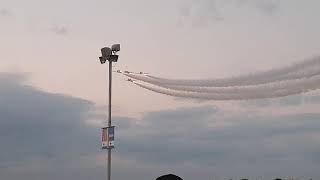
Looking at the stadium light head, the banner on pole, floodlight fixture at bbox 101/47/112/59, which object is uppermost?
floodlight fixture at bbox 101/47/112/59

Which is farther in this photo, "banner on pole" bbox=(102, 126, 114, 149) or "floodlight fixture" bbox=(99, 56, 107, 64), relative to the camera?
"floodlight fixture" bbox=(99, 56, 107, 64)

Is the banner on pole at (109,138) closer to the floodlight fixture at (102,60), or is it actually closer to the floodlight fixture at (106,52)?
the floodlight fixture at (102,60)

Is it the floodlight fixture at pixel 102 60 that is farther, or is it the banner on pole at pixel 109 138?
the floodlight fixture at pixel 102 60

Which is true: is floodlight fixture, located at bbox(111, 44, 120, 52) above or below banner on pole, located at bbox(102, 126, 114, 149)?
above

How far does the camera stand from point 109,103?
147875mm

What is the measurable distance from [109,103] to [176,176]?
6.44 metres

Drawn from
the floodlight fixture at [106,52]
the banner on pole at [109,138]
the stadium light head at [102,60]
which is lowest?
the banner on pole at [109,138]

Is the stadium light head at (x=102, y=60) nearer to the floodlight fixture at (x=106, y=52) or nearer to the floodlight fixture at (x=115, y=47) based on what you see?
the floodlight fixture at (x=106, y=52)

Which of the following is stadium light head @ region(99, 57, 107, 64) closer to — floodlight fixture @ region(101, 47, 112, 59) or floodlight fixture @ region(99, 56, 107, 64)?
floodlight fixture @ region(99, 56, 107, 64)

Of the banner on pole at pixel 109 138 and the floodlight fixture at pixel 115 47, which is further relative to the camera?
the floodlight fixture at pixel 115 47

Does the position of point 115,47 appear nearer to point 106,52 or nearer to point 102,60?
point 106,52


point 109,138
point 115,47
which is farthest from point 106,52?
point 109,138

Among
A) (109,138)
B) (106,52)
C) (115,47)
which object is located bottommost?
(109,138)

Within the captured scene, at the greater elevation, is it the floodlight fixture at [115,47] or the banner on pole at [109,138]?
the floodlight fixture at [115,47]
